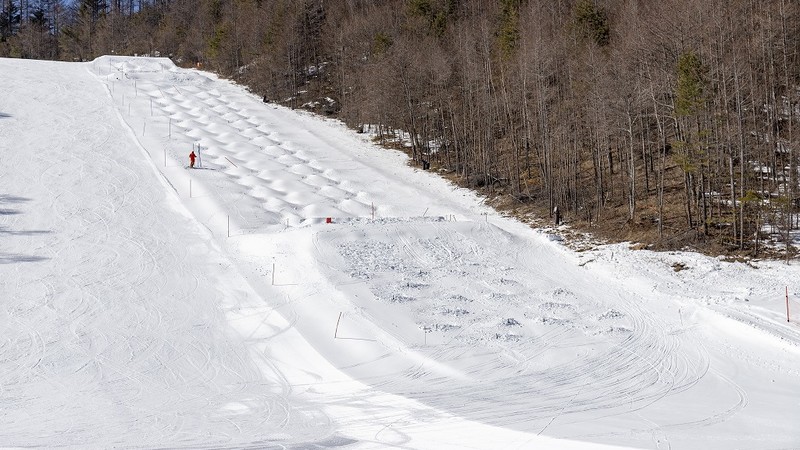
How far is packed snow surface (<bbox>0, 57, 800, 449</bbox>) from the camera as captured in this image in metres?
13.8

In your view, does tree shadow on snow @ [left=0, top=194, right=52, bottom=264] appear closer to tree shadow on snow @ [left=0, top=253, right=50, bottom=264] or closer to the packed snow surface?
tree shadow on snow @ [left=0, top=253, right=50, bottom=264]

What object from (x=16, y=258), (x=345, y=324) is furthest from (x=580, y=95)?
(x=16, y=258)

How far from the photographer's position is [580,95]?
35.2 metres

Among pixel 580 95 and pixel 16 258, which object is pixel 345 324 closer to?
pixel 16 258

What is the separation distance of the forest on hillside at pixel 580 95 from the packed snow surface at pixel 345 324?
11.8ft

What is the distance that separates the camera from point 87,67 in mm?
60906

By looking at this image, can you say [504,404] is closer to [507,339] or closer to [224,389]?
[507,339]

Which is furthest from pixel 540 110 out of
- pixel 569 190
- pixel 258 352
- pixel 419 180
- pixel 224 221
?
pixel 258 352

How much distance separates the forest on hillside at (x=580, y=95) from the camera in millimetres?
27750

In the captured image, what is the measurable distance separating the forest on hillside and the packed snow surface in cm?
358

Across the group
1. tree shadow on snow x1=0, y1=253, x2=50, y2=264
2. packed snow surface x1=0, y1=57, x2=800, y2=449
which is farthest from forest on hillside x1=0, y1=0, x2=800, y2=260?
tree shadow on snow x1=0, y1=253, x2=50, y2=264

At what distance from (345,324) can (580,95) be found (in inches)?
847

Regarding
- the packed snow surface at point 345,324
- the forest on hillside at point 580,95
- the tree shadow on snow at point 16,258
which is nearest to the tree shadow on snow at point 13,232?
the tree shadow on snow at point 16,258

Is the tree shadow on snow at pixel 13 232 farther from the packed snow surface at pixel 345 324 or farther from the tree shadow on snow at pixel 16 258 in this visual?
the packed snow surface at pixel 345 324
